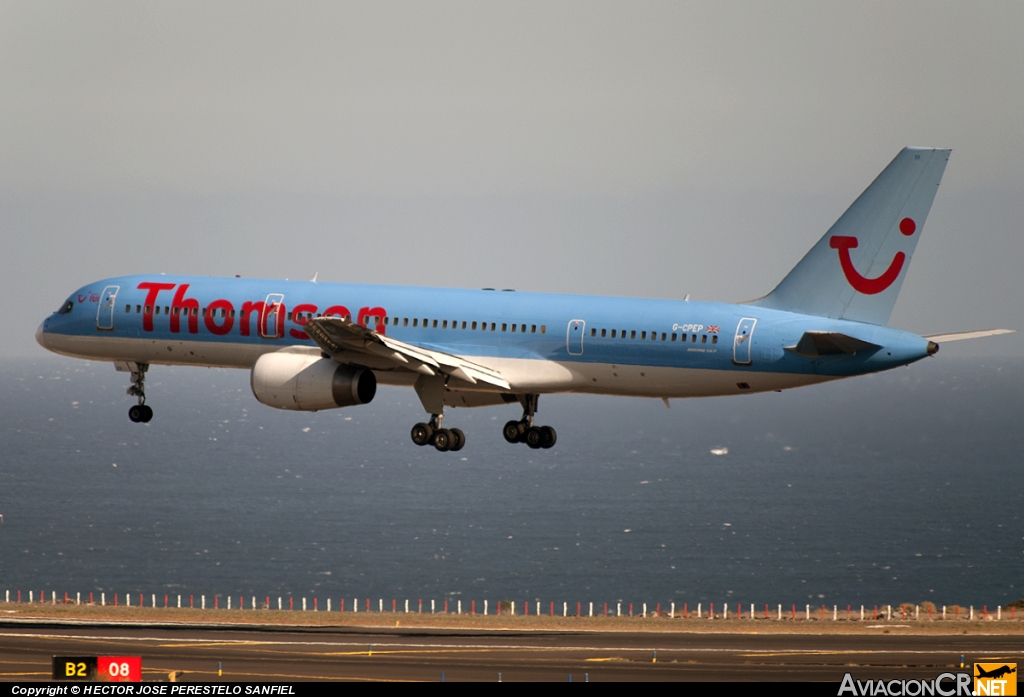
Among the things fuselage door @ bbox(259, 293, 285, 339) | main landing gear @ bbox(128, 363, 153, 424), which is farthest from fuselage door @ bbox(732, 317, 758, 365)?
main landing gear @ bbox(128, 363, 153, 424)

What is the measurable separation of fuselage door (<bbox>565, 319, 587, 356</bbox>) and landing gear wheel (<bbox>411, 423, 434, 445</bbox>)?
22.7 ft

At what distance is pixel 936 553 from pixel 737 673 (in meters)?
130

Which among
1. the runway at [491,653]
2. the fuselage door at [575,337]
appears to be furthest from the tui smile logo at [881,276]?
the runway at [491,653]

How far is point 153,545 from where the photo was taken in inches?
7702

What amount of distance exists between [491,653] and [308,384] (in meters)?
23.7

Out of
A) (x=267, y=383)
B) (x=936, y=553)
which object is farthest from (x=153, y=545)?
(x=267, y=383)

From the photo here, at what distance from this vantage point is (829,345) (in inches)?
2127

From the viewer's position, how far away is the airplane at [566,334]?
181 feet

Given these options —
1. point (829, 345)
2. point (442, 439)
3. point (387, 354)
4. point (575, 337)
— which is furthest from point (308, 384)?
point (829, 345)

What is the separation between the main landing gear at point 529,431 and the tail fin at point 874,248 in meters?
11.7

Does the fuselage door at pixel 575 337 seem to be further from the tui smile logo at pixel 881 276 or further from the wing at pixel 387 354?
the tui smile logo at pixel 881 276

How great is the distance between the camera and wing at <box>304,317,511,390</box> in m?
56.4

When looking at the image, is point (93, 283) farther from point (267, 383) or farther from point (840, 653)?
point (840, 653)

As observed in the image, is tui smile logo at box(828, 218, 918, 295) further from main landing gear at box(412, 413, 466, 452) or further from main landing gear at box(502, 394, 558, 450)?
main landing gear at box(412, 413, 466, 452)
